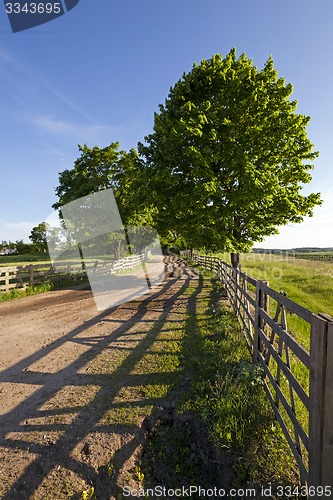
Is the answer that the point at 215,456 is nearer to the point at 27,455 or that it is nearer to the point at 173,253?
the point at 27,455

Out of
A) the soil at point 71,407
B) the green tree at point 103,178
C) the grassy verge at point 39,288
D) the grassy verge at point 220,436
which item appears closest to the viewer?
the soil at point 71,407

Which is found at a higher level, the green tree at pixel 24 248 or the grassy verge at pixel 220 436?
the green tree at pixel 24 248

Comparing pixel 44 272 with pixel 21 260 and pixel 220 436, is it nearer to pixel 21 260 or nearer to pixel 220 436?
pixel 220 436

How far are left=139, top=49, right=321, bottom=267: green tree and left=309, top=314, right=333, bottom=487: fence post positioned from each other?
8.23m

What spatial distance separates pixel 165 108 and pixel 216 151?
4179 millimetres

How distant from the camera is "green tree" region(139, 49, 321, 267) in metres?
10.5

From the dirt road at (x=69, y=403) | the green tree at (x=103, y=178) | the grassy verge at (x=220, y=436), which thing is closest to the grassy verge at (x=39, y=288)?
the dirt road at (x=69, y=403)

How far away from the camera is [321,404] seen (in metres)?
2.49

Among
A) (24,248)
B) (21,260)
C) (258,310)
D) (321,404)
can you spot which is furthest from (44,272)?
(24,248)

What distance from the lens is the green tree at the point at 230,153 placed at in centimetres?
1053

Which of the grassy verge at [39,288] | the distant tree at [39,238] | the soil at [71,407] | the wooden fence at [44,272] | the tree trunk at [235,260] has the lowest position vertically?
the soil at [71,407]

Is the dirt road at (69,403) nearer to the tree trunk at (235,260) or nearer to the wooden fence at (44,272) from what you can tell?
the tree trunk at (235,260)

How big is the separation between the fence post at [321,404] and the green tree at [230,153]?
8.23m

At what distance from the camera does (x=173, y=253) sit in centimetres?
7862
